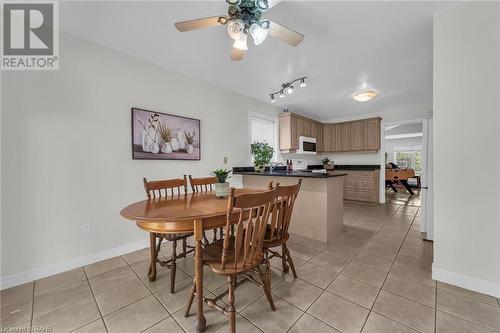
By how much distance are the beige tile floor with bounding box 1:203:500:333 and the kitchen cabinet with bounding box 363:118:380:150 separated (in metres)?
3.22

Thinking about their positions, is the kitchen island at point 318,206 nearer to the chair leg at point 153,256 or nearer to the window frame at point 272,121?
the window frame at point 272,121

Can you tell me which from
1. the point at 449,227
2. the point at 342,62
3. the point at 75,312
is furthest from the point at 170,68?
the point at 449,227

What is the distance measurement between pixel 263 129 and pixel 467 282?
3636 millimetres

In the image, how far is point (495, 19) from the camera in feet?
4.92

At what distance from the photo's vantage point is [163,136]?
2627mm

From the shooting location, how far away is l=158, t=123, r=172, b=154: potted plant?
2.61 meters

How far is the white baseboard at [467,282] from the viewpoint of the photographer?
4.95 feet

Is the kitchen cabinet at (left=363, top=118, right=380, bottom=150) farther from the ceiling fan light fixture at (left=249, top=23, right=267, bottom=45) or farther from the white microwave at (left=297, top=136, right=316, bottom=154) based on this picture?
the ceiling fan light fixture at (left=249, top=23, right=267, bottom=45)

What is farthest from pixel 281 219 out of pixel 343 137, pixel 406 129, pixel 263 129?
pixel 406 129

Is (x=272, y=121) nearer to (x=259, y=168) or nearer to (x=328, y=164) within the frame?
(x=259, y=168)

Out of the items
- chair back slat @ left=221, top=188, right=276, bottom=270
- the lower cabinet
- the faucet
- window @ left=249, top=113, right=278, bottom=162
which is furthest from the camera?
the lower cabinet

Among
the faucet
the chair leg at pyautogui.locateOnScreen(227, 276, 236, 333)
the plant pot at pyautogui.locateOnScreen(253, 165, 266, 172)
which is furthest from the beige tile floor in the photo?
the faucet

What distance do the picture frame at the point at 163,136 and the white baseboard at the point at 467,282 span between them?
9.83 feet

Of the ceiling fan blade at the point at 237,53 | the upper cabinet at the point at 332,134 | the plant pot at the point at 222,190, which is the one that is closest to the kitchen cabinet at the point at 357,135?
the upper cabinet at the point at 332,134
